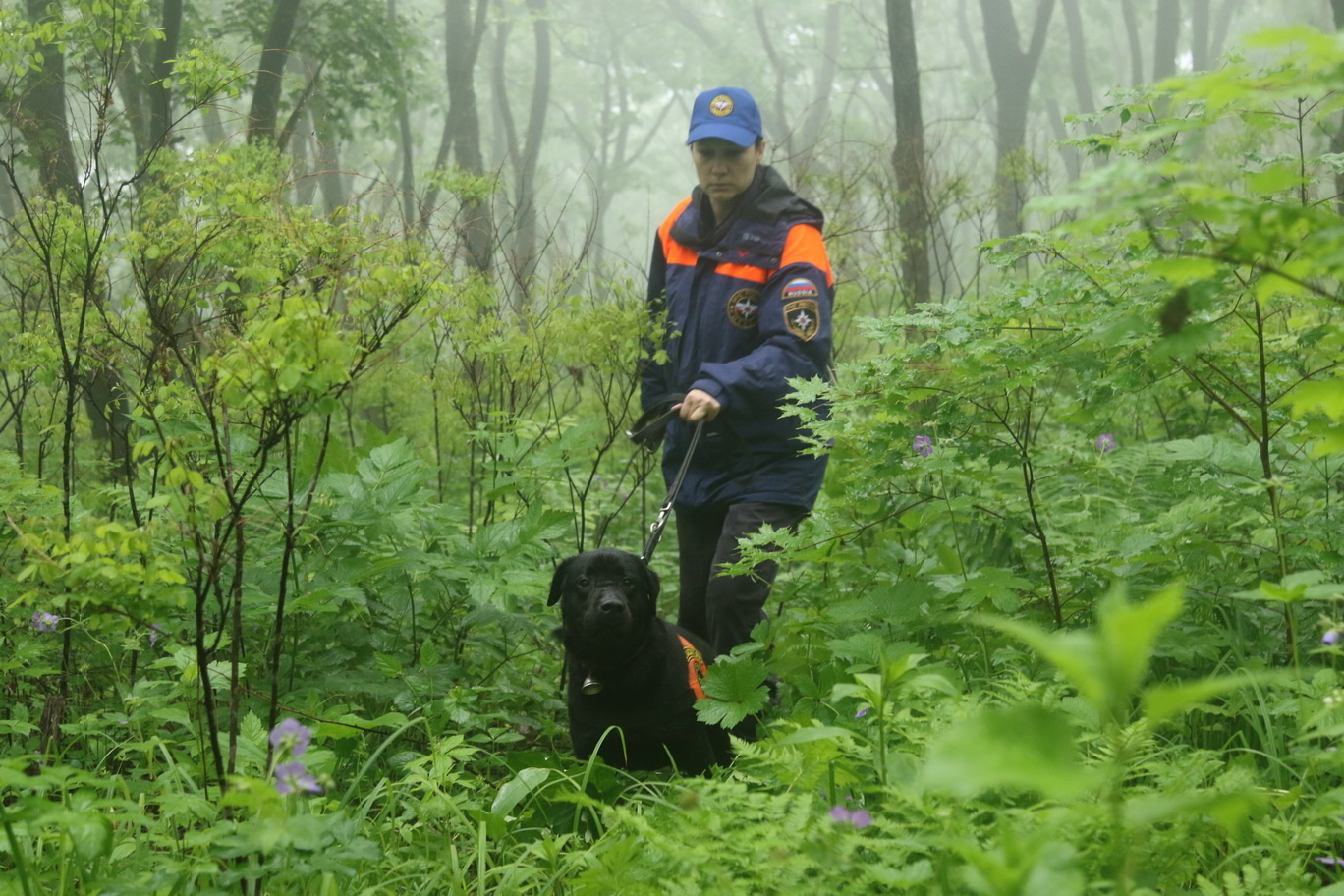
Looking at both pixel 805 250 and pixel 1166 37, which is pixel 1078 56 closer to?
pixel 1166 37

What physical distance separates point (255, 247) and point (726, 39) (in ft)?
109

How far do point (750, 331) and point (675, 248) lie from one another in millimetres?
540

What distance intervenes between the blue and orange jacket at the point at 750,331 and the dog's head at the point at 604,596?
538 millimetres

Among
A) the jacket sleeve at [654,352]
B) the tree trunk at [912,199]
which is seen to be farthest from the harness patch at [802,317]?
the tree trunk at [912,199]

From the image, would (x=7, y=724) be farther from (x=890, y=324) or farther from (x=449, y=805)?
(x=890, y=324)

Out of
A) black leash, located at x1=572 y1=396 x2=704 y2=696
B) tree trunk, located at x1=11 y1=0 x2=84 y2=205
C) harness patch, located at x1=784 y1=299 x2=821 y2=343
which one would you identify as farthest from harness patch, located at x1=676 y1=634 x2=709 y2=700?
tree trunk, located at x1=11 y1=0 x2=84 y2=205

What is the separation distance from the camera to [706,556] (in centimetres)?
411

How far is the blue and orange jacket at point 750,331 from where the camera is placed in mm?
3738

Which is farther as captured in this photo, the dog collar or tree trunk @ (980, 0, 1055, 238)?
tree trunk @ (980, 0, 1055, 238)

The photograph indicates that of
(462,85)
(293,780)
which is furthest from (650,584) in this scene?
(462,85)

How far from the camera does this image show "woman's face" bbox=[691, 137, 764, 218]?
3945 mm

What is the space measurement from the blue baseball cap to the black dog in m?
1.63

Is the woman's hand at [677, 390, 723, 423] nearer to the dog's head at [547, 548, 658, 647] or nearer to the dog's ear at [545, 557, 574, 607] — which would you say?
the dog's head at [547, 548, 658, 647]

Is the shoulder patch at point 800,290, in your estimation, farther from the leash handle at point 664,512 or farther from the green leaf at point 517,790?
the green leaf at point 517,790
